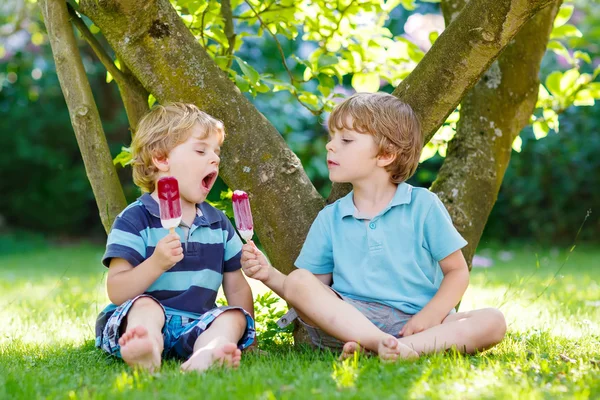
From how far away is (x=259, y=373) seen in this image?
2051 millimetres

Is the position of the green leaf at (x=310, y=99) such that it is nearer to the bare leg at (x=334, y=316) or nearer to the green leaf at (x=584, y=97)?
the bare leg at (x=334, y=316)

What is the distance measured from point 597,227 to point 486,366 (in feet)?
20.4

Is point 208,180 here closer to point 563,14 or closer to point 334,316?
point 334,316

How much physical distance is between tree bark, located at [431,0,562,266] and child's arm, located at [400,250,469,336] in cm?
42

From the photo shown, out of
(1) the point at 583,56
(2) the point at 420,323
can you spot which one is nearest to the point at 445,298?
(2) the point at 420,323

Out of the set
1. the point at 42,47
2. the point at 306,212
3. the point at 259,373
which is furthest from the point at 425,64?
the point at 42,47

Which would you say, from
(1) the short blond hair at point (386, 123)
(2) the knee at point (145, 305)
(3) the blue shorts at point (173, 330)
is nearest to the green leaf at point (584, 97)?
(1) the short blond hair at point (386, 123)

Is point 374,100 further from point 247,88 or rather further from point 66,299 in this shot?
point 66,299

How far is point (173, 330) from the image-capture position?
7.98 ft

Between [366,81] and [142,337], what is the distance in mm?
1636

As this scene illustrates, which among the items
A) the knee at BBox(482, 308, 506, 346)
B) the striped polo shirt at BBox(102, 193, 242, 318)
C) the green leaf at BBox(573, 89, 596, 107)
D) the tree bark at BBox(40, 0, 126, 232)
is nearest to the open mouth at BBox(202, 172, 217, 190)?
the striped polo shirt at BBox(102, 193, 242, 318)

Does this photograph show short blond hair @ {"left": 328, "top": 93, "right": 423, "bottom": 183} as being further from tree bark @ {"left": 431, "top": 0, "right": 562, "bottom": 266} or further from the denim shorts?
the denim shorts

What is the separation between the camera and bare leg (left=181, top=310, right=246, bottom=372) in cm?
214

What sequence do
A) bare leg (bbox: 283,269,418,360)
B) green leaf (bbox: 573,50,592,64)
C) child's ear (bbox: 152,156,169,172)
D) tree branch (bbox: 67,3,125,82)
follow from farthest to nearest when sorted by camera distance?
green leaf (bbox: 573,50,592,64)
tree branch (bbox: 67,3,125,82)
child's ear (bbox: 152,156,169,172)
bare leg (bbox: 283,269,418,360)
